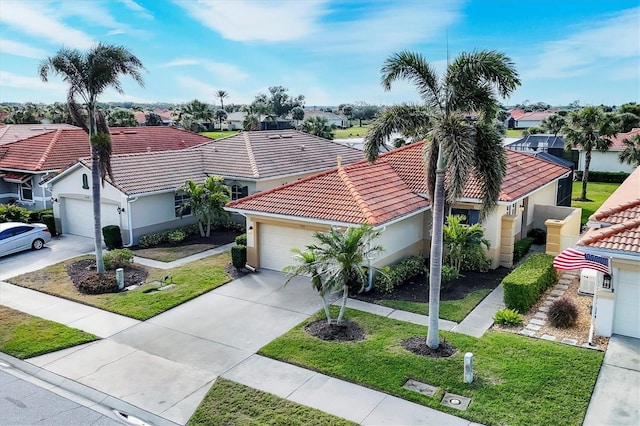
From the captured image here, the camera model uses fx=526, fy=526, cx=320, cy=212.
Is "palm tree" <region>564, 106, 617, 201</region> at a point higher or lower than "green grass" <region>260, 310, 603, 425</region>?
higher

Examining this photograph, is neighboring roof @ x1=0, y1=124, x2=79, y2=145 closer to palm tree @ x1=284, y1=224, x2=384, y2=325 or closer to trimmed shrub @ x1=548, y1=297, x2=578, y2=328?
palm tree @ x1=284, y1=224, x2=384, y2=325

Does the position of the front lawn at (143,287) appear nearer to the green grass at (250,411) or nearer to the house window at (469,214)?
the green grass at (250,411)

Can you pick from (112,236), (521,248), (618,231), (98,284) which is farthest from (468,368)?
(112,236)

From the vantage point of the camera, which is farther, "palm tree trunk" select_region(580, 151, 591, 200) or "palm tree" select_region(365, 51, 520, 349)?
"palm tree trunk" select_region(580, 151, 591, 200)

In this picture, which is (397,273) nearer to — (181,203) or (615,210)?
(615,210)

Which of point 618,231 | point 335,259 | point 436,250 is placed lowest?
point 335,259

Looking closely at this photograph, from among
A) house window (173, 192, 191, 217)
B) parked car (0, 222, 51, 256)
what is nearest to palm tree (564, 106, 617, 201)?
house window (173, 192, 191, 217)

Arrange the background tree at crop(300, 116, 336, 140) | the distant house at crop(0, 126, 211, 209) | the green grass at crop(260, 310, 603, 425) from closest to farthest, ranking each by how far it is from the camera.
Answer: the green grass at crop(260, 310, 603, 425), the distant house at crop(0, 126, 211, 209), the background tree at crop(300, 116, 336, 140)

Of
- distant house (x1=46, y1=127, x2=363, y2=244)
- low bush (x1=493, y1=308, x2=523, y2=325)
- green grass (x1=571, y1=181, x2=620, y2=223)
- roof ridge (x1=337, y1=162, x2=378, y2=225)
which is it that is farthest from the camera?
green grass (x1=571, y1=181, x2=620, y2=223)
